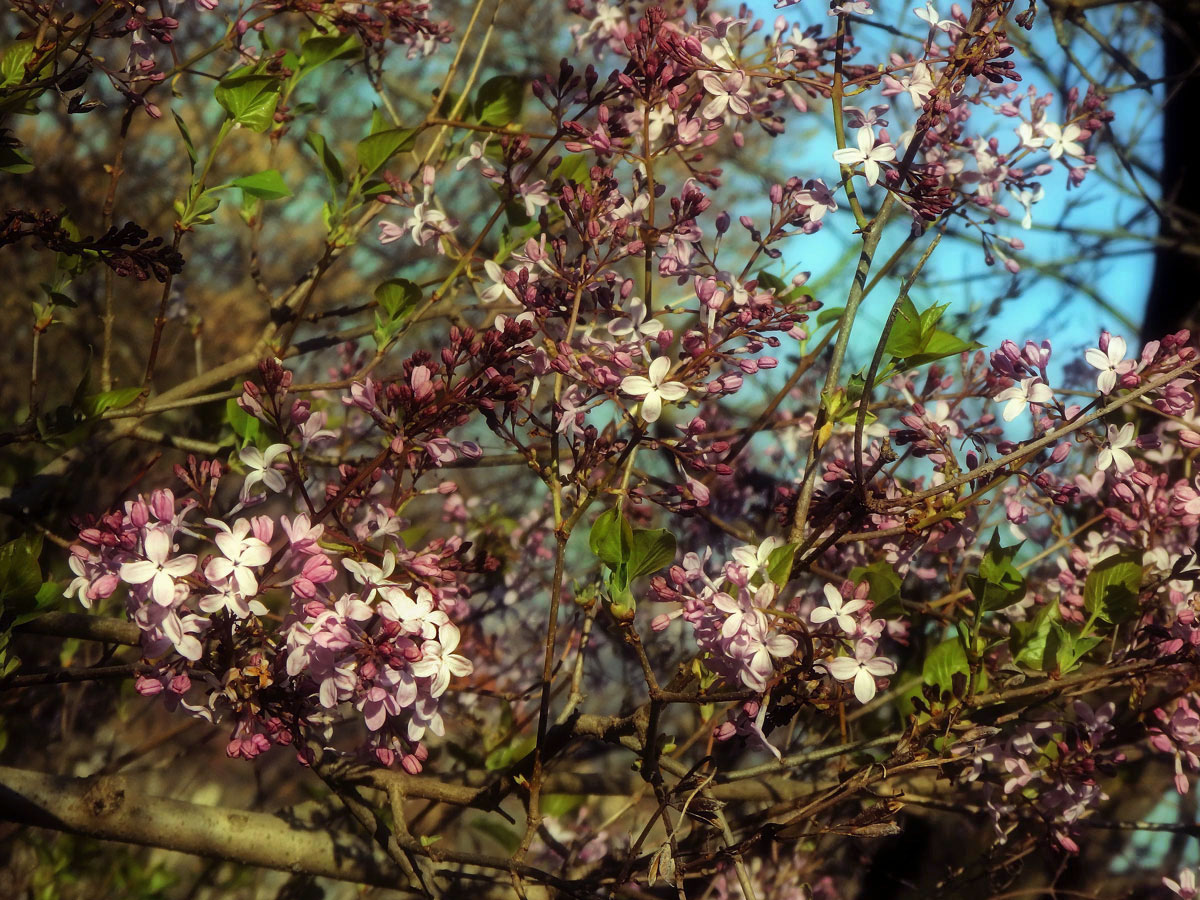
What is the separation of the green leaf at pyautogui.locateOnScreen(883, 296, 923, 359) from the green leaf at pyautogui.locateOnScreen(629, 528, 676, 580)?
39 centimetres

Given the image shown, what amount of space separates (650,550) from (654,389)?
215mm

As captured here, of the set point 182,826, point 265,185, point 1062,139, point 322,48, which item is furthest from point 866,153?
point 182,826

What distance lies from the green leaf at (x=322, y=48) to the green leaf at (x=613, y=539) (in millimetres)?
1181

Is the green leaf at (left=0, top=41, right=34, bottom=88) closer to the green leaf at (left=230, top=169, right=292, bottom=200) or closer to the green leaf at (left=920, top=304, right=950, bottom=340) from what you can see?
the green leaf at (left=230, top=169, right=292, bottom=200)

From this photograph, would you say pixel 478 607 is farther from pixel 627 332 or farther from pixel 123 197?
pixel 123 197

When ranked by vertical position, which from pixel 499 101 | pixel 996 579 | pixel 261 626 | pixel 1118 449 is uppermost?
pixel 1118 449

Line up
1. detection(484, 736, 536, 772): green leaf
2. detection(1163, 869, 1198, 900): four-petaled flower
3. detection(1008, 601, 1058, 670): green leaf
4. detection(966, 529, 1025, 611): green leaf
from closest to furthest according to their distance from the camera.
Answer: detection(966, 529, 1025, 611): green leaf
detection(1008, 601, 1058, 670): green leaf
detection(1163, 869, 1198, 900): four-petaled flower
detection(484, 736, 536, 772): green leaf

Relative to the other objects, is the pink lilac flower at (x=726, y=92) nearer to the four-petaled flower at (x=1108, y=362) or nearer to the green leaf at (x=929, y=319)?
the green leaf at (x=929, y=319)

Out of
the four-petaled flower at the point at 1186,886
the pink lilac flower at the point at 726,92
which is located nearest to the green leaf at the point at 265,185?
the pink lilac flower at the point at 726,92

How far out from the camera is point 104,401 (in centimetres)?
173

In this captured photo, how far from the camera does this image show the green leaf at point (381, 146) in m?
1.79

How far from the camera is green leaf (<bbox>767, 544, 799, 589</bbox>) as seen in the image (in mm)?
1275

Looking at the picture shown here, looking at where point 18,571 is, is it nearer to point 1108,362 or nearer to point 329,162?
point 329,162

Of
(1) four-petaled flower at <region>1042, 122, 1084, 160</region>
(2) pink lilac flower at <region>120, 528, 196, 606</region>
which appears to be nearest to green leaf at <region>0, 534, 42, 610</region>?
(2) pink lilac flower at <region>120, 528, 196, 606</region>
